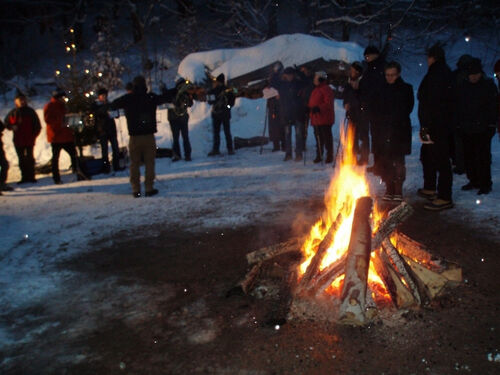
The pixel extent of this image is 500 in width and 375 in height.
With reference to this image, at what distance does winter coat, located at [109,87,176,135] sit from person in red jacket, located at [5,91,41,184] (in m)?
3.46

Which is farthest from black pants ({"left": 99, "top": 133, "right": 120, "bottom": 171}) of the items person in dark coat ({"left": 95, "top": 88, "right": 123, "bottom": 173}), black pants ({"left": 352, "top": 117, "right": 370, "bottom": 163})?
black pants ({"left": 352, "top": 117, "right": 370, "bottom": 163})

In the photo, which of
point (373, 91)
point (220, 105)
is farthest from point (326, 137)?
point (373, 91)

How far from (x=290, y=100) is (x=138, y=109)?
14.5ft

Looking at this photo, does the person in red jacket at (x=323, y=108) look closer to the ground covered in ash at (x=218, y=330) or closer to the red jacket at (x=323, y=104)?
the red jacket at (x=323, y=104)

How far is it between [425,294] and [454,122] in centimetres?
378

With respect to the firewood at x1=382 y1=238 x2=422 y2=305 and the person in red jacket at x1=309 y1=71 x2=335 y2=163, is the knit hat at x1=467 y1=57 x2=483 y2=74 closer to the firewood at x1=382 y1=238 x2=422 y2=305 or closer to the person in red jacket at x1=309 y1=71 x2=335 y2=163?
the person in red jacket at x1=309 y1=71 x2=335 y2=163

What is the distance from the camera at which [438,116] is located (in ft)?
21.4

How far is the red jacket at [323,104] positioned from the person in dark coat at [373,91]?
2926mm

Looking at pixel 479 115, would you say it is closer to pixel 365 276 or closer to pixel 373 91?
pixel 373 91

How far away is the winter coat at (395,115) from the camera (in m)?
6.86

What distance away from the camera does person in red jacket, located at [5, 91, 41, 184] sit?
417 inches

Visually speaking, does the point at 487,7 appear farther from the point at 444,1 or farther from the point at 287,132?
the point at 287,132

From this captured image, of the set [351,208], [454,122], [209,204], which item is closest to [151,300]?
[351,208]

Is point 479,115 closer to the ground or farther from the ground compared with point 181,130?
closer to the ground
